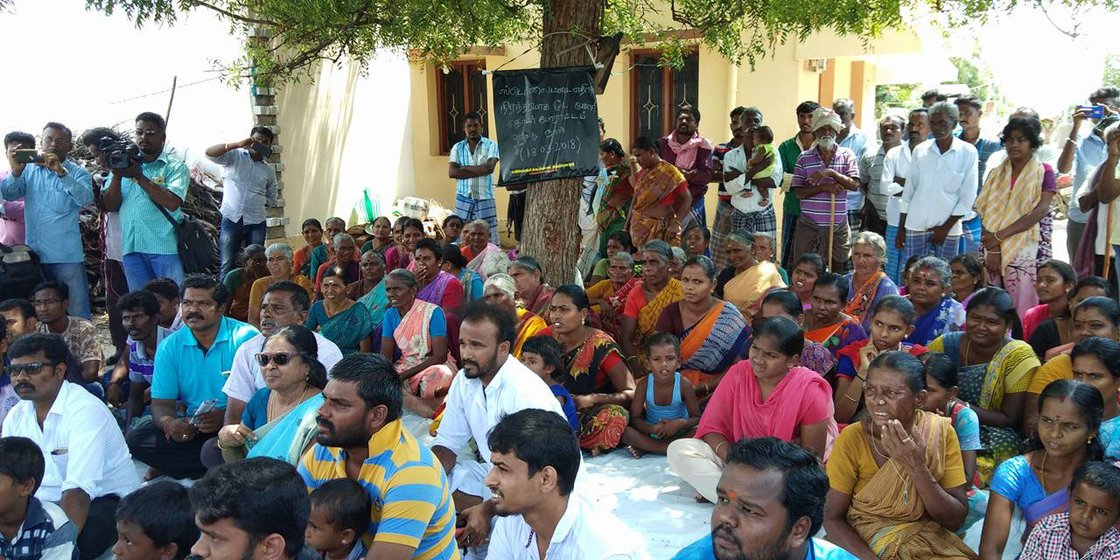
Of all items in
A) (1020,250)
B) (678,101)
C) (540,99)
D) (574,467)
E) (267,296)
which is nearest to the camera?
(574,467)

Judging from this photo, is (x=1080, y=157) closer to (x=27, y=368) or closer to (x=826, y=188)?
(x=826, y=188)

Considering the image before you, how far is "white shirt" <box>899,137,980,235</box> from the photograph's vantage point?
6.57 metres

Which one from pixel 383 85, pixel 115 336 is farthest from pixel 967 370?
pixel 383 85

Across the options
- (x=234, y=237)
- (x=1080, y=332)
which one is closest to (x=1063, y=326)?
(x=1080, y=332)

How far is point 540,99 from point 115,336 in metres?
3.50

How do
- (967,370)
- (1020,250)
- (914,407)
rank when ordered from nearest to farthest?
(914,407)
(967,370)
(1020,250)

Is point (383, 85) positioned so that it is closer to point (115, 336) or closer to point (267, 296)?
point (115, 336)

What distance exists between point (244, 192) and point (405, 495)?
5.81 meters

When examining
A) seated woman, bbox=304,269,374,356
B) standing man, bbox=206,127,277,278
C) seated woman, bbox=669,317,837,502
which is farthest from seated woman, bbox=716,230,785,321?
standing man, bbox=206,127,277,278

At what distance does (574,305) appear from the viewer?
195 inches

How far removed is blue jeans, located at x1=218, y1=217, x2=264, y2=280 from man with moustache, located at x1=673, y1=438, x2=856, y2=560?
21.7 ft

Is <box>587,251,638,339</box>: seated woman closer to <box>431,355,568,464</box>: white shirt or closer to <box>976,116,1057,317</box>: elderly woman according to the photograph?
<box>431,355,568,464</box>: white shirt

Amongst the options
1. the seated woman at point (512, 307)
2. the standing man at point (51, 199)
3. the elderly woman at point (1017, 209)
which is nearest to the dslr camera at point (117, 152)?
the standing man at point (51, 199)

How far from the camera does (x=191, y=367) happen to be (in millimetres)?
4629
